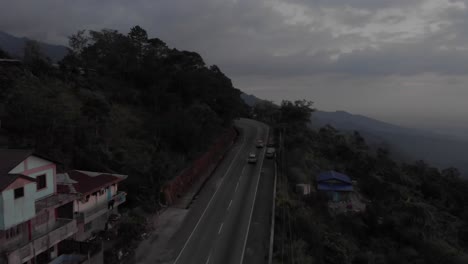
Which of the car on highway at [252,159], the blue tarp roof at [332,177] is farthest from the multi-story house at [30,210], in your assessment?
the blue tarp roof at [332,177]

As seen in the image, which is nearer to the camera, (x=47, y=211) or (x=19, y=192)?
(x=19, y=192)

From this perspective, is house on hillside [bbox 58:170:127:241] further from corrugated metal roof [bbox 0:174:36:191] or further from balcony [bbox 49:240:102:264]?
corrugated metal roof [bbox 0:174:36:191]

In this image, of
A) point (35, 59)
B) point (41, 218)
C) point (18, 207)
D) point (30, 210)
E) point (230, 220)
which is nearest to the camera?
point (18, 207)

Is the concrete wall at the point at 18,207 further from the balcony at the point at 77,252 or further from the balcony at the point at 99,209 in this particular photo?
the balcony at the point at 99,209

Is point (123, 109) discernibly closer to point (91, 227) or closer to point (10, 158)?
point (91, 227)

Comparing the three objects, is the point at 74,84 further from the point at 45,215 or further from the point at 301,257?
the point at 301,257

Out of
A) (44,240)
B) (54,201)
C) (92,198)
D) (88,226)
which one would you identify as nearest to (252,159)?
(92,198)

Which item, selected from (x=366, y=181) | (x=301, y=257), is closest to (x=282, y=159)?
(x=366, y=181)
